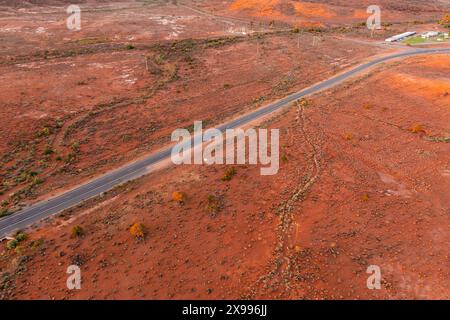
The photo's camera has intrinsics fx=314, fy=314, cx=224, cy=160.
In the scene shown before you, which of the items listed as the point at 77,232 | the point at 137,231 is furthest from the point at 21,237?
the point at 137,231

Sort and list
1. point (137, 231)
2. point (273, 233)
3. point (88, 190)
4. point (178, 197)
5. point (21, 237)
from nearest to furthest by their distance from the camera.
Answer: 1. point (21, 237)
2. point (137, 231)
3. point (273, 233)
4. point (178, 197)
5. point (88, 190)

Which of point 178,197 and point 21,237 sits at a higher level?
point 178,197

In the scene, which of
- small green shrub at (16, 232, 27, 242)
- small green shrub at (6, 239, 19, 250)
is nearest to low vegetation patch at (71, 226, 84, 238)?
small green shrub at (16, 232, 27, 242)

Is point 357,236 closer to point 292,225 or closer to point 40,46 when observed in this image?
point 292,225


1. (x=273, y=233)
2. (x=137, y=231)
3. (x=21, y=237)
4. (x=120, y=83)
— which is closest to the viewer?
(x=21, y=237)

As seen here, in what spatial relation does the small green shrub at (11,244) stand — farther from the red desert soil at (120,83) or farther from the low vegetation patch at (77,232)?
the red desert soil at (120,83)

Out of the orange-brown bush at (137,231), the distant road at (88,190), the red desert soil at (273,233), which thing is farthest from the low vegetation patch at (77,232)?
the distant road at (88,190)

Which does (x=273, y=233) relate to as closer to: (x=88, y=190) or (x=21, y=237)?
(x=88, y=190)

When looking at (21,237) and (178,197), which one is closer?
(21,237)

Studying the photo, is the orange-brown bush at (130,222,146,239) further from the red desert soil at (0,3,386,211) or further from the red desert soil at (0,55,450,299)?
the red desert soil at (0,3,386,211)

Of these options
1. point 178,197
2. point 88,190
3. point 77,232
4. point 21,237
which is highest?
point 178,197
